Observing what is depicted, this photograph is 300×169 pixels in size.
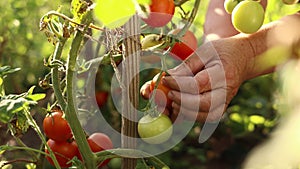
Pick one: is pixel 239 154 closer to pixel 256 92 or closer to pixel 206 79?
pixel 256 92

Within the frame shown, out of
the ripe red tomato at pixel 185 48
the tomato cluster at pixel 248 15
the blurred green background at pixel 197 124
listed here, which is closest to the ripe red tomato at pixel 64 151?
the ripe red tomato at pixel 185 48

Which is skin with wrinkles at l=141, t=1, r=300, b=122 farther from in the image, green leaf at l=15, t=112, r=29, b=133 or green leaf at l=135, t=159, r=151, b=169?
green leaf at l=15, t=112, r=29, b=133

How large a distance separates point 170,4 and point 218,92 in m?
0.35

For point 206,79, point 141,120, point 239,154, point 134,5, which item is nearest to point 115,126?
point 239,154

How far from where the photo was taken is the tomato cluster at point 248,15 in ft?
3.43

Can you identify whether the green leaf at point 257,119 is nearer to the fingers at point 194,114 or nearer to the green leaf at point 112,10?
the fingers at point 194,114

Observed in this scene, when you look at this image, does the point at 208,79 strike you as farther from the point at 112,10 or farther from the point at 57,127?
the point at 112,10

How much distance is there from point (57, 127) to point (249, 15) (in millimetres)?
399

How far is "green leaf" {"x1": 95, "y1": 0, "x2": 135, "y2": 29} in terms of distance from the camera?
754mm

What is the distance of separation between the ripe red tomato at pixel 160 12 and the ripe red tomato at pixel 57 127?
0.28 meters

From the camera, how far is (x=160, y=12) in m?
0.96

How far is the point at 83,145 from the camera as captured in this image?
1.07m

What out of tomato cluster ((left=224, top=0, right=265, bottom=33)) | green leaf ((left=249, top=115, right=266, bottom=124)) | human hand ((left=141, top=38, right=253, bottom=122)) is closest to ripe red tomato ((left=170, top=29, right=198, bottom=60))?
human hand ((left=141, top=38, right=253, bottom=122))

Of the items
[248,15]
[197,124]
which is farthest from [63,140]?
[197,124]
